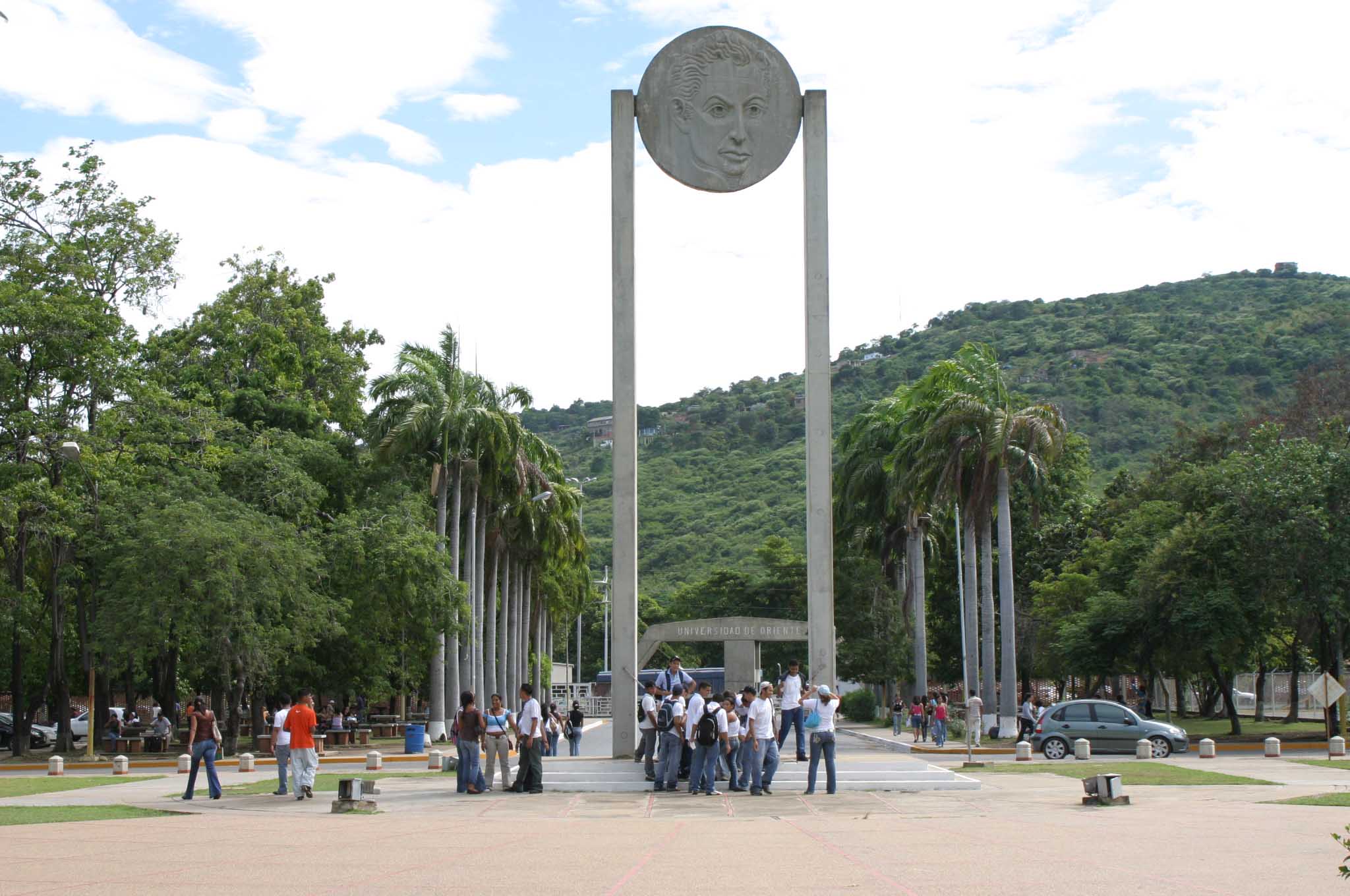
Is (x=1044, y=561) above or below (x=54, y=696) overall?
above

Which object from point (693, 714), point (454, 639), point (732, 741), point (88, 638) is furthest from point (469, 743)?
point (454, 639)

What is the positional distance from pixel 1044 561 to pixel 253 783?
1774 inches

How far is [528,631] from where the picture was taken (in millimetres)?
70875

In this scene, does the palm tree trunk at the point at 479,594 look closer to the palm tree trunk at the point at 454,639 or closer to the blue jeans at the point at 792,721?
the palm tree trunk at the point at 454,639

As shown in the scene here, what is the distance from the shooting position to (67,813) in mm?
18469

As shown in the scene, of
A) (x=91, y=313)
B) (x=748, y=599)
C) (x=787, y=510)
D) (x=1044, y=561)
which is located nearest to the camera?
(x=91, y=313)

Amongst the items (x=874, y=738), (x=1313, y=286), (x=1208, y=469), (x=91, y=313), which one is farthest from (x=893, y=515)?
(x=1313, y=286)

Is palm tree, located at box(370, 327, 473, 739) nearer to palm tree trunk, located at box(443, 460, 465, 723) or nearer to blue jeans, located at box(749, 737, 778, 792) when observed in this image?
palm tree trunk, located at box(443, 460, 465, 723)

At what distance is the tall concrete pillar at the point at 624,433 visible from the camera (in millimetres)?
25172

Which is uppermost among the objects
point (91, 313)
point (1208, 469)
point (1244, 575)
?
point (91, 313)

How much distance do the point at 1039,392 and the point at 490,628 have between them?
68.8 meters

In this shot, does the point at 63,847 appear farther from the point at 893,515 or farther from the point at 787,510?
the point at 787,510

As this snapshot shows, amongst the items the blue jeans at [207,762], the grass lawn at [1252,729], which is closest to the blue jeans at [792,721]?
the blue jeans at [207,762]

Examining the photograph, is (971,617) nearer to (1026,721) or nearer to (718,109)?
(1026,721)
